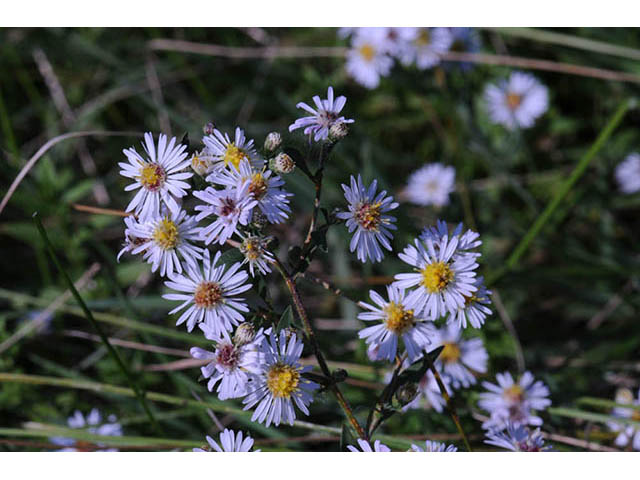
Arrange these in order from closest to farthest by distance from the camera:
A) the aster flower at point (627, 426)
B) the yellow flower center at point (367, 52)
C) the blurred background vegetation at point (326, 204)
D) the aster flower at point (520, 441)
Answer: the aster flower at point (520, 441), the aster flower at point (627, 426), the blurred background vegetation at point (326, 204), the yellow flower center at point (367, 52)

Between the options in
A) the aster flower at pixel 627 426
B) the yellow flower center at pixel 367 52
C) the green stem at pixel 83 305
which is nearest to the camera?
the green stem at pixel 83 305

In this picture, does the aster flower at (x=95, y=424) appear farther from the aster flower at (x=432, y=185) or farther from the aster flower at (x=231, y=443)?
the aster flower at (x=432, y=185)

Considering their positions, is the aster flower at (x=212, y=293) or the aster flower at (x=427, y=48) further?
the aster flower at (x=427, y=48)

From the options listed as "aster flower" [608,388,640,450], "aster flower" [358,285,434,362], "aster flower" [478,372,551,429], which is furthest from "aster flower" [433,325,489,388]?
"aster flower" [358,285,434,362]

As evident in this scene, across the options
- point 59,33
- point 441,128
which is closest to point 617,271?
point 441,128

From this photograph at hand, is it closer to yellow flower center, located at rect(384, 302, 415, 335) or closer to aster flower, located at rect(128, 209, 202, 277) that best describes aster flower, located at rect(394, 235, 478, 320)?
yellow flower center, located at rect(384, 302, 415, 335)

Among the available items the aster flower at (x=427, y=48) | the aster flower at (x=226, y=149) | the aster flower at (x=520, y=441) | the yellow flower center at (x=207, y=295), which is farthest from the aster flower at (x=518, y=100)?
the yellow flower center at (x=207, y=295)

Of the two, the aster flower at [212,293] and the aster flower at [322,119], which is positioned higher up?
the aster flower at [322,119]
